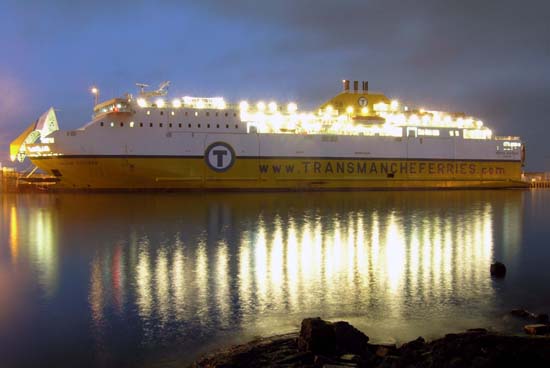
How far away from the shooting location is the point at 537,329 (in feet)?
16.2

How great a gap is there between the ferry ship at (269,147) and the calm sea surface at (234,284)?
46.1ft

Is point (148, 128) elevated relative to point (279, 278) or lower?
elevated

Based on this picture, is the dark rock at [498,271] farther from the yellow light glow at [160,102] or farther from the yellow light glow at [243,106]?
the yellow light glow at [160,102]

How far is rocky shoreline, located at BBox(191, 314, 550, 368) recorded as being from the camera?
130 inches

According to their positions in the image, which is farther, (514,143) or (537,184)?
(537,184)

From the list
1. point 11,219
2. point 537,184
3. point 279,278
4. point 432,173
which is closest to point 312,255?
point 279,278

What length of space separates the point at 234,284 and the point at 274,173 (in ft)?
76.3

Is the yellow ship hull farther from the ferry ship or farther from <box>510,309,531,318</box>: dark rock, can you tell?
<box>510,309,531,318</box>: dark rock

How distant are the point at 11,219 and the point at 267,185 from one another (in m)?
16.3

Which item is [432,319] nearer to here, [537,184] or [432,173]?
[432,173]

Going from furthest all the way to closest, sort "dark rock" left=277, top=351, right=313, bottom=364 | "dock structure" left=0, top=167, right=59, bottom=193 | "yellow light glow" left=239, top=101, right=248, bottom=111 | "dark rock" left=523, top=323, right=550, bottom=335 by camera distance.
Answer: "dock structure" left=0, top=167, right=59, bottom=193
"yellow light glow" left=239, top=101, right=248, bottom=111
"dark rock" left=523, top=323, right=550, bottom=335
"dark rock" left=277, top=351, right=313, bottom=364

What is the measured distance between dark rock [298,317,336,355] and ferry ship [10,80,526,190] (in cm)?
2472

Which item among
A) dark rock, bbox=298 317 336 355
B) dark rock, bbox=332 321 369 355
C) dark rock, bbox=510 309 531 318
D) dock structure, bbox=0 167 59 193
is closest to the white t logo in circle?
dock structure, bbox=0 167 59 193

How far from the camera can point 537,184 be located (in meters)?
52.4
